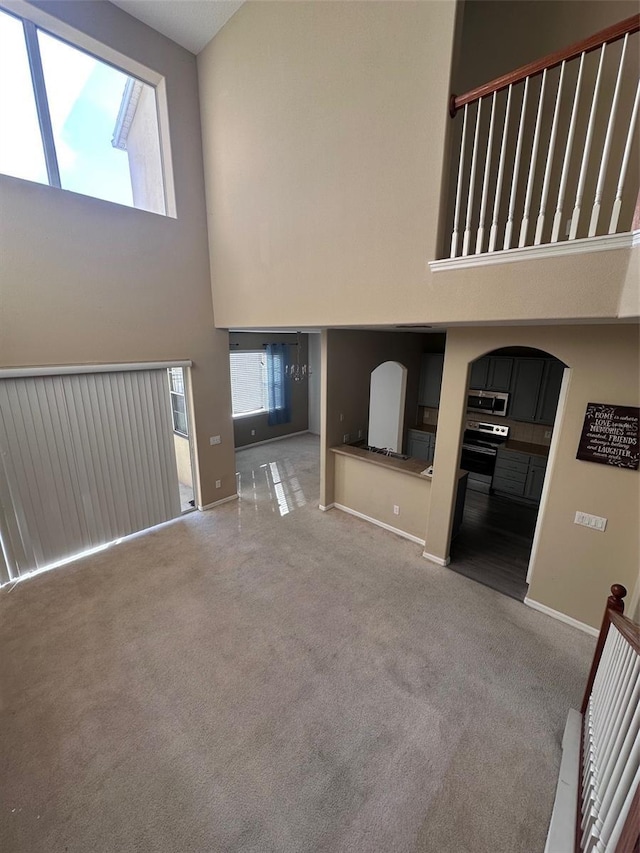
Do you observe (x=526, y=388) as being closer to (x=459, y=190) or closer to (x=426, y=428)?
(x=426, y=428)

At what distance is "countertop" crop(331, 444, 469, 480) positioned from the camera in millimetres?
4303

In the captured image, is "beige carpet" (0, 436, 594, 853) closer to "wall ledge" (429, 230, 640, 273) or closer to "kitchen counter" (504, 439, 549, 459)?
"kitchen counter" (504, 439, 549, 459)

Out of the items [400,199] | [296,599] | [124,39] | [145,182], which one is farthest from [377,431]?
[124,39]

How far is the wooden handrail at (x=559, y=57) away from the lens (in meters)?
1.72

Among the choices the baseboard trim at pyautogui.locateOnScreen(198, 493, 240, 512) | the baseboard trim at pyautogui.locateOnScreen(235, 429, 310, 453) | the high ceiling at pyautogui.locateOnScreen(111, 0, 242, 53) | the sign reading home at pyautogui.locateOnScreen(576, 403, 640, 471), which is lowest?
the baseboard trim at pyautogui.locateOnScreen(198, 493, 240, 512)

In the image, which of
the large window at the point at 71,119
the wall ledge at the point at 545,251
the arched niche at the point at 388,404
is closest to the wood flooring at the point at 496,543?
the arched niche at the point at 388,404

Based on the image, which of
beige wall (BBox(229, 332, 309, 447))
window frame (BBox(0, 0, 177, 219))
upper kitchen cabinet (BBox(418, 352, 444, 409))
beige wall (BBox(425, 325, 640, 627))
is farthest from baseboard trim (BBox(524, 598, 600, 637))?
beige wall (BBox(229, 332, 309, 447))

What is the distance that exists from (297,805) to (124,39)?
6.65 metres

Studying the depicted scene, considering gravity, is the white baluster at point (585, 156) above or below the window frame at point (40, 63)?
below

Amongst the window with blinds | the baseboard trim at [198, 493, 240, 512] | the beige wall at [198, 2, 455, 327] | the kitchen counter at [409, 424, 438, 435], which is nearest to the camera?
the beige wall at [198, 2, 455, 327]

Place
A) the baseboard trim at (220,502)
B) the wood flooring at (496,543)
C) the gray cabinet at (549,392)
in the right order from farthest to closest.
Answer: the baseboard trim at (220,502), the gray cabinet at (549,392), the wood flooring at (496,543)

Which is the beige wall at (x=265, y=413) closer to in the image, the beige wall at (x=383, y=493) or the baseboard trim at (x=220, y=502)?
the baseboard trim at (x=220, y=502)

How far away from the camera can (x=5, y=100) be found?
125 inches

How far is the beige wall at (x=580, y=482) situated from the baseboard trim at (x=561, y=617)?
4 centimetres
